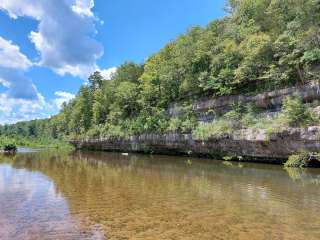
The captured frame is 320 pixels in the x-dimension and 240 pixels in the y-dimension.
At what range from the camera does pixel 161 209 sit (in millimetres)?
10648

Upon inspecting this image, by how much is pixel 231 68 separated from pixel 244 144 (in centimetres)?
838

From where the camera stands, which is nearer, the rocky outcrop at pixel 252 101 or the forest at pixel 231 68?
the rocky outcrop at pixel 252 101

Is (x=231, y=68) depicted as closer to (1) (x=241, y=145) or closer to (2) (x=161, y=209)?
(1) (x=241, y=145)

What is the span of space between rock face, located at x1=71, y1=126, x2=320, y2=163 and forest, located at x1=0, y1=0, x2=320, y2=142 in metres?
0.83

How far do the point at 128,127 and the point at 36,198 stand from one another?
34.4 m

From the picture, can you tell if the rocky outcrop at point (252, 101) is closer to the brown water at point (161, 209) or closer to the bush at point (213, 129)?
the bush at point (213, 129)

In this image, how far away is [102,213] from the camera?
10070mm

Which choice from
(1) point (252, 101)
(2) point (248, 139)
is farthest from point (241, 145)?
(1) point (252, 101)

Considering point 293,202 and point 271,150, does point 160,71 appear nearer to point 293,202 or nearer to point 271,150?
point 271,150

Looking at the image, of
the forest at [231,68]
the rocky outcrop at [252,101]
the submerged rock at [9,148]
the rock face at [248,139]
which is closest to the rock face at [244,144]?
the rock face at [248,139]

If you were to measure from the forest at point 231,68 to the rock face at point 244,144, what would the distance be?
0.83 meters

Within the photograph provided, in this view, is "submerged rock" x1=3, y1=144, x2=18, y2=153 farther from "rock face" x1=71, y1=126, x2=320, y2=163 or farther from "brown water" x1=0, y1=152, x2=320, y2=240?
"brown water" x1=0, y1=152, x2=320, y2=240

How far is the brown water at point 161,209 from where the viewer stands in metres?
8.07

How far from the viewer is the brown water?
8.07 metres
